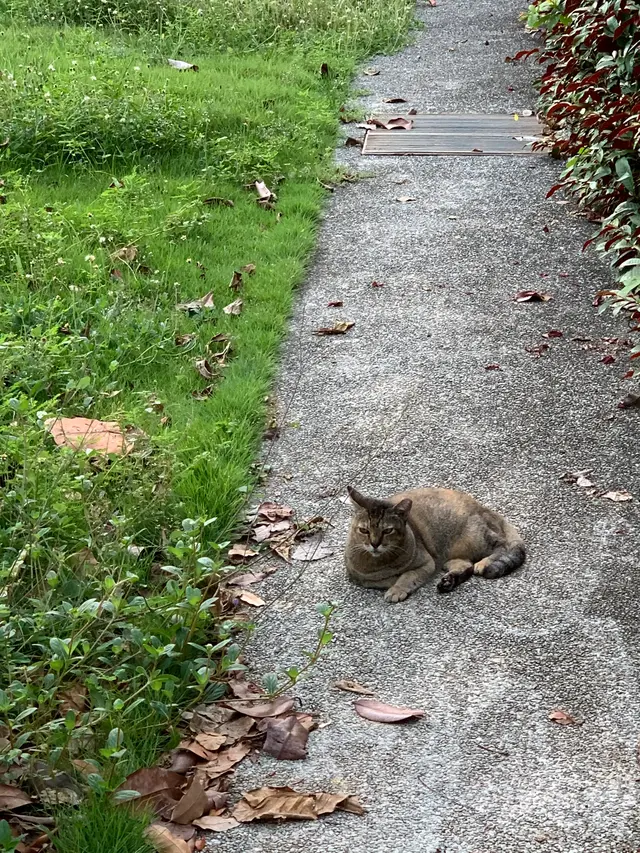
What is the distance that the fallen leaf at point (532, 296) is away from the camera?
6.97 m

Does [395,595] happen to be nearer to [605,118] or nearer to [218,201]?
[605,118]

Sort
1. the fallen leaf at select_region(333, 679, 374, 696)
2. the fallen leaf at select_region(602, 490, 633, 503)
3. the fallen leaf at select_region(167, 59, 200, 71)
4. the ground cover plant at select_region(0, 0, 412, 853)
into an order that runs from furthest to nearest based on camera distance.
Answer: the fallen leaf at select_region(167, 59, 200, 71) < the fallen leaf at select_region(602, 490, 633, 503) < the fallen leaf at select_region(333, 679, 374, 696) < the ground cover plant at select_region(0, 0, 412, 853)

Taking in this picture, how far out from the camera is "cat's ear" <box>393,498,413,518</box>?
14.7ft

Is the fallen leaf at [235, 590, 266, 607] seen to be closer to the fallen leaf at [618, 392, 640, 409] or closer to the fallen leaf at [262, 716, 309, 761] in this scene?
the fallen leaf at [262, 716, 309, 761]

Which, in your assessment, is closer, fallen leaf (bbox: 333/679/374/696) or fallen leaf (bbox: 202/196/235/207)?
fallen leaf (bbox: 333/679/374/696)

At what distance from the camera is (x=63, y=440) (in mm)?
4797

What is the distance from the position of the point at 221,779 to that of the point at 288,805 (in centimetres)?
24

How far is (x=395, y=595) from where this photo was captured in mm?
4406

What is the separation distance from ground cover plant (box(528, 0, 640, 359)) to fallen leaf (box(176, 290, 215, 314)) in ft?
7.62

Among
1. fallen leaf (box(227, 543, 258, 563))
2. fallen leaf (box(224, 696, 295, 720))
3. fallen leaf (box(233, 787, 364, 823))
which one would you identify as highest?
fallen leaf (box(233, 787, 364, 823))

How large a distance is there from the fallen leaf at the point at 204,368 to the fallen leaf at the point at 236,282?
1.00 meters

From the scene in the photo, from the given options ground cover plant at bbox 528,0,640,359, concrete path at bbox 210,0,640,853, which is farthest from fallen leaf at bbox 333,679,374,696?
ground cover plant at bbox 528,0,640,359

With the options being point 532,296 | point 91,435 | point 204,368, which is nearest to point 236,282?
point 204,368

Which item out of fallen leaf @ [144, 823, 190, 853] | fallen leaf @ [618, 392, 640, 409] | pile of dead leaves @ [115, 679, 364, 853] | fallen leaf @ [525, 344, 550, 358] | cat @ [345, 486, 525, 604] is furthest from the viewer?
fallen leaf @ [525, 344, 550, 358]
